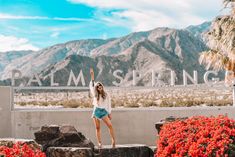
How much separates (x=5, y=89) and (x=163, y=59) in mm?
133179

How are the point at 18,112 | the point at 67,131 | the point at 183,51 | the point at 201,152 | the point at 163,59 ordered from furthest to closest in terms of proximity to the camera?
the point at 183,51 < the point at 163,59 < the point at 18,112 < the point at 67,131 < the point at 201,152

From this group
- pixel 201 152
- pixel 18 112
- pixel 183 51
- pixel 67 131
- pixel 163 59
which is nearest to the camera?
pixel 201 152

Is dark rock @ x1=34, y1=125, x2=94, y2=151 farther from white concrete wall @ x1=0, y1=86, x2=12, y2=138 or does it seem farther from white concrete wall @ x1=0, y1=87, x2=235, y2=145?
white concrete wall @ x1=0, y1=86, x2=12, y2=138

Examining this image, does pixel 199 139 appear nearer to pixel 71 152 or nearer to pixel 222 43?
pixel 71 152

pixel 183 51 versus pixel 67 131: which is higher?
pixel 183 51

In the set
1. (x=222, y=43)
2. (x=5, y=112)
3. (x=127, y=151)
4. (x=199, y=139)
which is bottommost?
(x=127, y=151)

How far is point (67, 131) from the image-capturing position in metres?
13.5

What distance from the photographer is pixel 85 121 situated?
15.5 m

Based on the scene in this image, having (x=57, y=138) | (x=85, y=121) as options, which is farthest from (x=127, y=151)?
(x=85, y=121)

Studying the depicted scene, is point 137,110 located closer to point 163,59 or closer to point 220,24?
point 220,24

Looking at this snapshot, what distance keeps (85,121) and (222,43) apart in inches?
202

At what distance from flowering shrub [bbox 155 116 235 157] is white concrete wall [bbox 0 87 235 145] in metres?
5.57

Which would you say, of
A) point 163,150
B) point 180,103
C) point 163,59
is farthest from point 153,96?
point 163,59

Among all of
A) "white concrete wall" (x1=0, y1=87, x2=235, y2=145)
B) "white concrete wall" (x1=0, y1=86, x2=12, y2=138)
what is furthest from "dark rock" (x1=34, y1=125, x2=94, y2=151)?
"white concrete wall" (x1=0, y1=86, x2=12, y2=138)
